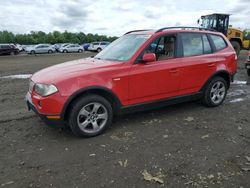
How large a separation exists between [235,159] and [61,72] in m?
3.05

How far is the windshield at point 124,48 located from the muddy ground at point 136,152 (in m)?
1.30

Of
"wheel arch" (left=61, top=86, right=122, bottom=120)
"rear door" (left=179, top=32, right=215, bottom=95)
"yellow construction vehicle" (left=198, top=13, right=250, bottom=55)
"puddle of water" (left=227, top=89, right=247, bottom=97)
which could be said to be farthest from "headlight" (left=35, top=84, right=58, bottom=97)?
"yellow construction vehicle" (left=198, top=13, right=250, bottom=55)

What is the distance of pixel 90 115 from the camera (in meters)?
4.33

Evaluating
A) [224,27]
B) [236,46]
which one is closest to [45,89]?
[224,27]

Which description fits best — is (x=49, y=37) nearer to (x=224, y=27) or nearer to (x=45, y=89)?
(x=224, y=27)

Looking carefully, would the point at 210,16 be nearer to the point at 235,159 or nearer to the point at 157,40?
the point at 157,40

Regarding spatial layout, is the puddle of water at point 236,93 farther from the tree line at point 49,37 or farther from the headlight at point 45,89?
the tree line at point 49,37

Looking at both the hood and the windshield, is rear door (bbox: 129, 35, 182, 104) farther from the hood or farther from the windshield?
the hood

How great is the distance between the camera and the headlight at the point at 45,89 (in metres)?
4.00

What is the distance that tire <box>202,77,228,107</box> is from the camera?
5.77 meters

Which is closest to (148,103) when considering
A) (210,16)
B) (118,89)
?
(118,89)

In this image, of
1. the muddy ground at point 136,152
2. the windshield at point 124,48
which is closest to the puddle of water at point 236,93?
the muddy ground at point 136,152

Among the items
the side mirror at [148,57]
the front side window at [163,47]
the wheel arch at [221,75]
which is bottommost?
the wheel arch at [221,75]

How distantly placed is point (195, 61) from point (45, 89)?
10.1ft
